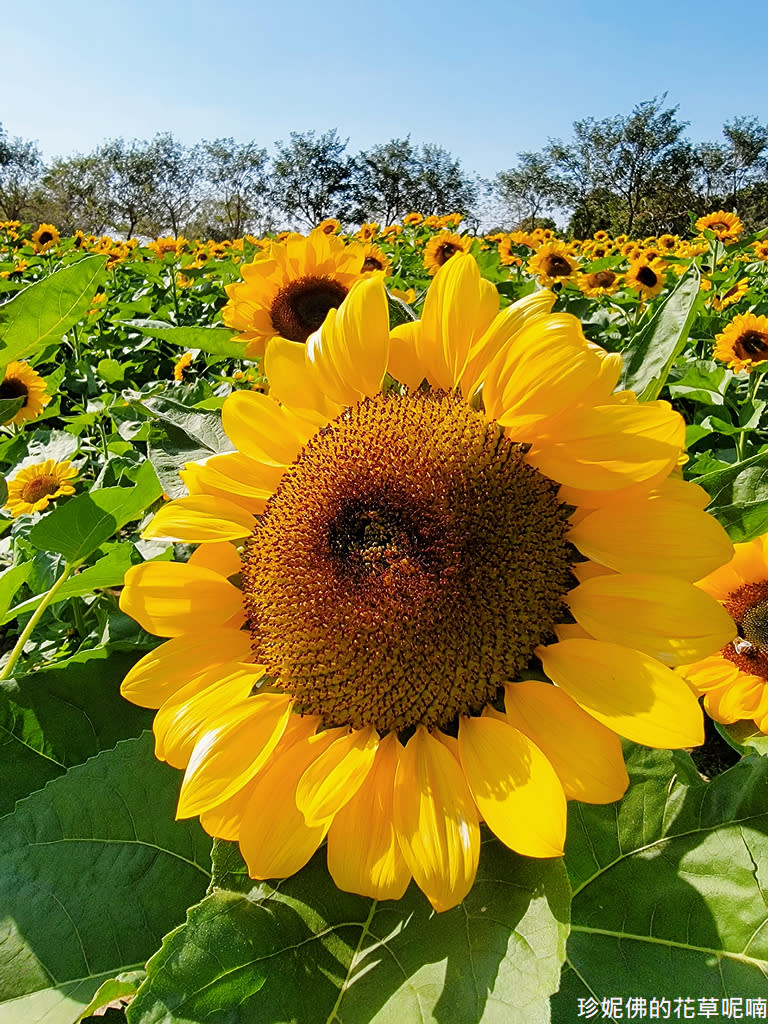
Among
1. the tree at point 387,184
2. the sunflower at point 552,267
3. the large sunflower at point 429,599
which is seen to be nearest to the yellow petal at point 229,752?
the large sunflower at point 429,599

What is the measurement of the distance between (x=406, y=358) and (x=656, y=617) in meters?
0.47

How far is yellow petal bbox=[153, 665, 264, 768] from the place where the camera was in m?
0.86

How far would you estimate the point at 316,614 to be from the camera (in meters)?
0.91

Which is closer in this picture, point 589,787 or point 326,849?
point 589,787

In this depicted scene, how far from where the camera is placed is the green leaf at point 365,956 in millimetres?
706

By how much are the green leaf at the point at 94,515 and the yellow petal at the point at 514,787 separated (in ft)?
2.31

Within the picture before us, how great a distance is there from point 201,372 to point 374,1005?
236 inches

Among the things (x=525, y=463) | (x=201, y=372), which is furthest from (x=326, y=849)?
(x=201, y=372)

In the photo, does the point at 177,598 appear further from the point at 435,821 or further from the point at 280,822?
the point at 435,821

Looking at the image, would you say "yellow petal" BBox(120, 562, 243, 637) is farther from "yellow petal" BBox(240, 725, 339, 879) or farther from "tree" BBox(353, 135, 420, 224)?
"tree" BBox(353, 135, 420, 224)

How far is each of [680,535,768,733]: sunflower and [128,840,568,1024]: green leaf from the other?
1089mm

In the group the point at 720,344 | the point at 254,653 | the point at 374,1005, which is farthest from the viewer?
the point at 720,344

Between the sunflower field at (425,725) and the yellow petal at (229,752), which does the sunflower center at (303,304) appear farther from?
the yellow petal at (229,752)

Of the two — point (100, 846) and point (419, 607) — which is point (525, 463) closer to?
point (419, 607)
